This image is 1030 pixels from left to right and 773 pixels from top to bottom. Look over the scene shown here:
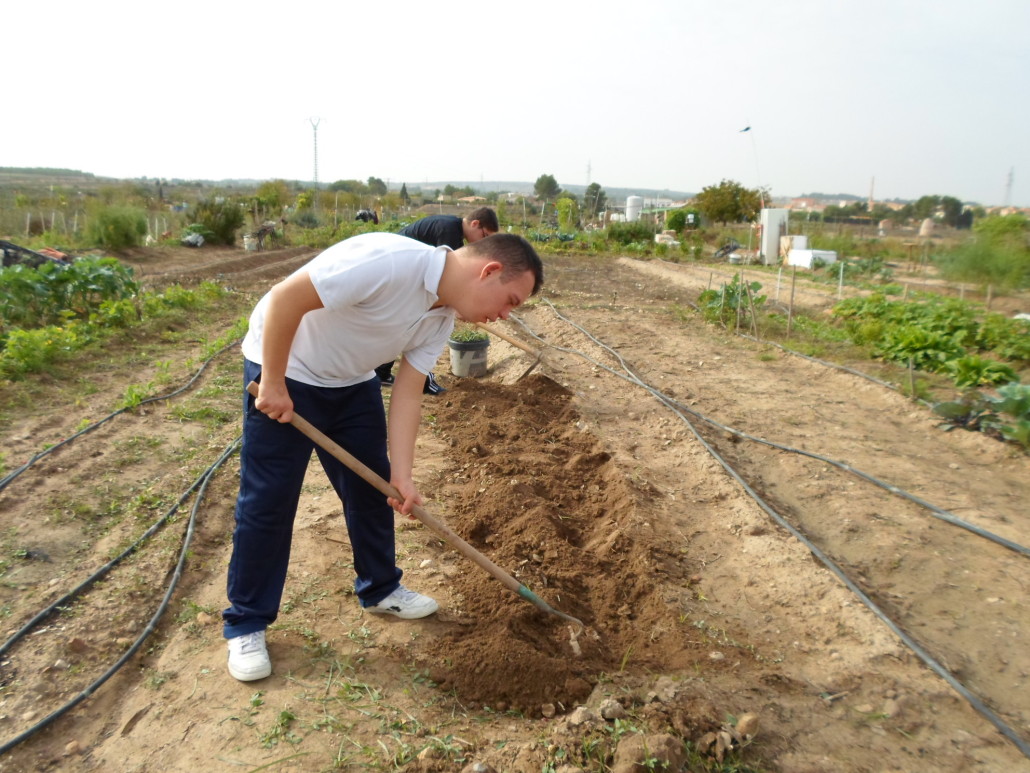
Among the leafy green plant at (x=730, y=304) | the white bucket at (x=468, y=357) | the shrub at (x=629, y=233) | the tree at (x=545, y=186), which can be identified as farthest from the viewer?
the tree at (x=545, y=186)

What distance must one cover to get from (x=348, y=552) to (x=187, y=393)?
9.94ft

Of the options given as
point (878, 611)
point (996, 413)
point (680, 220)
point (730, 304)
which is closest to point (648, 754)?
point (878, 611)

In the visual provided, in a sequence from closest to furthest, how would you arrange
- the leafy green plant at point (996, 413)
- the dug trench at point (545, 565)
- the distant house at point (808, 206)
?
1. the dug trench at point (545, 565)
2. the leafy green plant at point (996, 413)
3. the distant house at point (808, 206)

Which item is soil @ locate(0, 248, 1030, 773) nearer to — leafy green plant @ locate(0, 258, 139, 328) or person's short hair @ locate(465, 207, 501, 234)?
person's short hair @ locate(465, 207, 501, 234)

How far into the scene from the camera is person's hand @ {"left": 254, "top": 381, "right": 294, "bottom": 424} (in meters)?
2.09

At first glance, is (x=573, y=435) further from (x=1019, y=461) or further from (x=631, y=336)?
(x=631, y=336)

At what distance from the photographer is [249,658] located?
2.32 meters

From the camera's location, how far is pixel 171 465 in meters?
4.25

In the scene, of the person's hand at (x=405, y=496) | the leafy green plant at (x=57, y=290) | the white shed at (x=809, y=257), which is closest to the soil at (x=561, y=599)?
the person's hand at (x=405, y=496)

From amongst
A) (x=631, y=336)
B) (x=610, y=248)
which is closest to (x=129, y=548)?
(x=631, y=336)

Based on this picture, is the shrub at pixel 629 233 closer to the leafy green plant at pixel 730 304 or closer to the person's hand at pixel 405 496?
the leafy green plant at pixel 730 304

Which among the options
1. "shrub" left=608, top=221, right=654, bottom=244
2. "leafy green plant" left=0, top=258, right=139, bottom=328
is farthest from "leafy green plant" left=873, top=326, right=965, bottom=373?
"shrub" left=608, top=221, right=654, bottom=244

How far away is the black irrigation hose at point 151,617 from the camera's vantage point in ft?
7.16

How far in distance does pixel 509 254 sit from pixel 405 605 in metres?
1.46
